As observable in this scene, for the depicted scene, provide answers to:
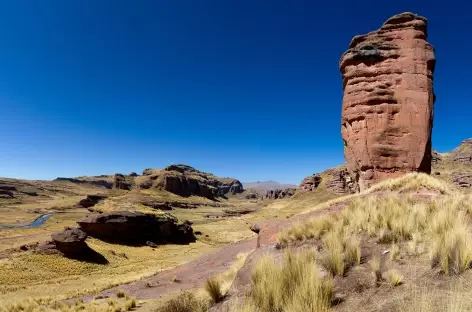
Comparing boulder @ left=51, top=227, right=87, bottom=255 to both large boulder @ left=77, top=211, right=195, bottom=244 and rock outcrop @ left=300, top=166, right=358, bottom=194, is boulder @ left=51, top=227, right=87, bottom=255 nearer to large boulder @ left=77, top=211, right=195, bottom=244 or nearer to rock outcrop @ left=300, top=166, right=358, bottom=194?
large boulder @ left=77, top=211, right=195, bottom=244

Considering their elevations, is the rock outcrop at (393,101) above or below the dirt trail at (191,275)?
above

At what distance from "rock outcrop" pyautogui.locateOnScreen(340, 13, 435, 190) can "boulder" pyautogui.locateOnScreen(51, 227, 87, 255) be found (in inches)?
1358

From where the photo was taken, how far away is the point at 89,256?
3894 cm

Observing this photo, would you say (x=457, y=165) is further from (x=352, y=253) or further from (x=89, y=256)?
(x=352, y=253)

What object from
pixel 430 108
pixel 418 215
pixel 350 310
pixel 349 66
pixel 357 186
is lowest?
pixel 350 310

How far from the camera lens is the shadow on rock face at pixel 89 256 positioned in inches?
1492

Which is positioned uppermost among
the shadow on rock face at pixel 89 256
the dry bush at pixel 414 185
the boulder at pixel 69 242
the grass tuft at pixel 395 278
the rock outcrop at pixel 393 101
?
the rock outcrop at pixel 393 101

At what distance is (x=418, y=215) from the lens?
27.0 ft

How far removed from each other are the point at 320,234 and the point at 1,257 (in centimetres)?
3903

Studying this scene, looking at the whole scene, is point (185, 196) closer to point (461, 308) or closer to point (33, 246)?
point (33, 246)

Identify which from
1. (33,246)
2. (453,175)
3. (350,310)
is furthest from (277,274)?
(453,175)

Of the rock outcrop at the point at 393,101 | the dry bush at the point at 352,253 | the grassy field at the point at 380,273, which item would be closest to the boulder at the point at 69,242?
the rock outcrop at the point at 393,101

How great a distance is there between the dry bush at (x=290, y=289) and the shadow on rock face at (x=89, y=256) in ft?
126

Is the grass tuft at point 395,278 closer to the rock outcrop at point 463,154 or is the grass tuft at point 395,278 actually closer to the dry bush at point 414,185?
the dry bush at point 414,185
